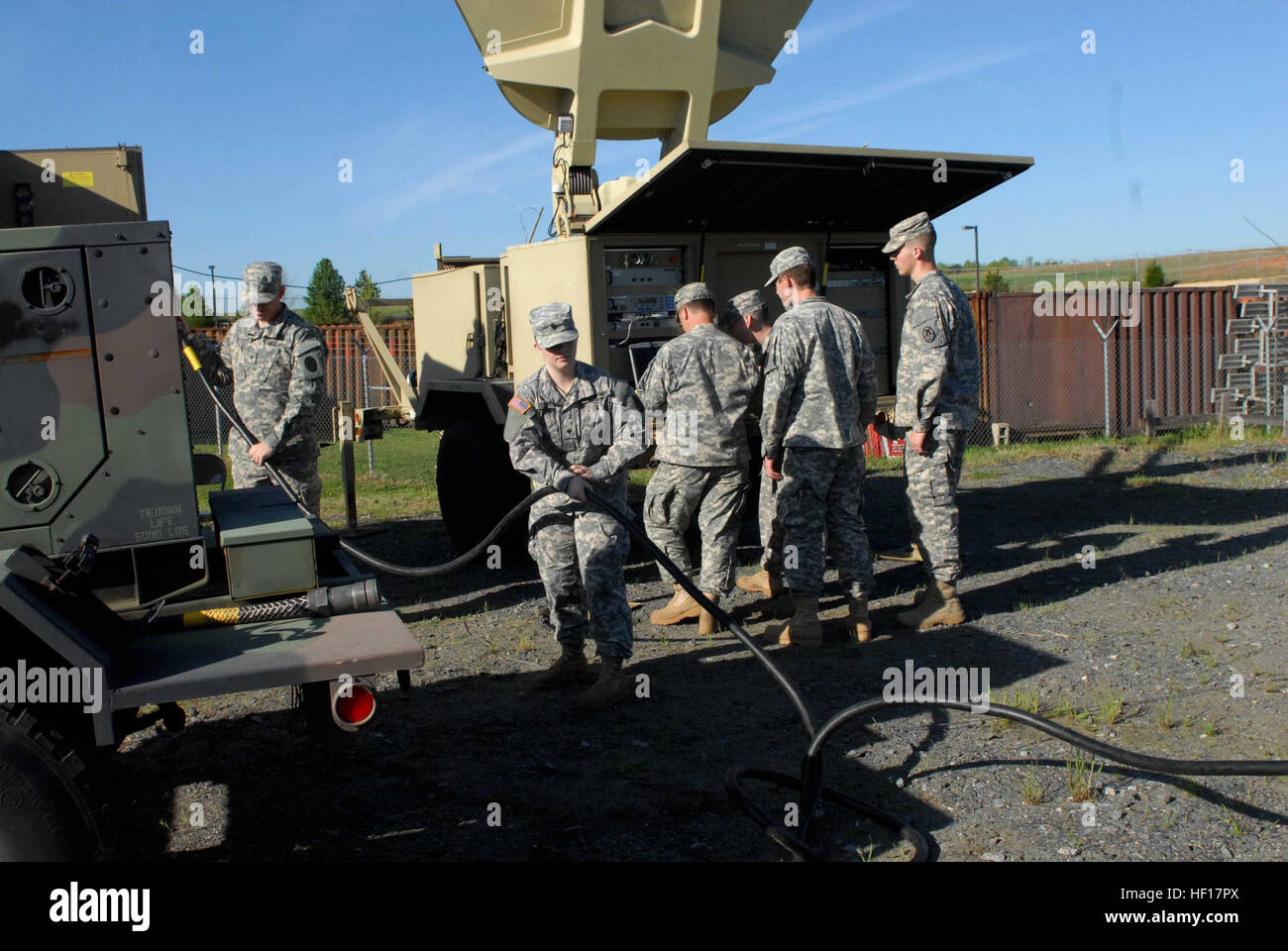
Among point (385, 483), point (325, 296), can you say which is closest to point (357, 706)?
point (385, 483)

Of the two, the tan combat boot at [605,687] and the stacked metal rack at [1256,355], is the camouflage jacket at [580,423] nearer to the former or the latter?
the tan combat boot at [605,687]

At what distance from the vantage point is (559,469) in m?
4.86

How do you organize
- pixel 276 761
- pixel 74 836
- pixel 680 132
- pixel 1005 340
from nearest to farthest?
pixel 74 836 → pixel 276 761 → pixel 680 132 → pixel 1005 340

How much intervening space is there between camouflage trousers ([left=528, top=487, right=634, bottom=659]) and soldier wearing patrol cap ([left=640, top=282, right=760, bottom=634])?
1127 millimetres

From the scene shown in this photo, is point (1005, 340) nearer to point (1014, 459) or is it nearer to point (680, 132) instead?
point (1014, 459)

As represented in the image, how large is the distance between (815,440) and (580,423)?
4.58ft

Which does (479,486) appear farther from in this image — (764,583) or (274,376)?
(764,583)

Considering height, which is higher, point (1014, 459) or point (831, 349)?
point (831, 349)

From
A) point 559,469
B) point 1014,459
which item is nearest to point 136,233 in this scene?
point 559,469

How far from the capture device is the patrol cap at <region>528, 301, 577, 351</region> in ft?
16.3

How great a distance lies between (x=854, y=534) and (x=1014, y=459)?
839 cm

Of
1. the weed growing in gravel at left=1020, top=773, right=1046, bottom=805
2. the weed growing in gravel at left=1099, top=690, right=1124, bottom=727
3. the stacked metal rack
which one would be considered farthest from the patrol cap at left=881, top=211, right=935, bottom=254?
the stacked metal rack

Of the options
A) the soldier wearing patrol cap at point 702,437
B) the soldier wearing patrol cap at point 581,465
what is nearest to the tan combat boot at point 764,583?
the soldier wearing patrol cap at point 702,437

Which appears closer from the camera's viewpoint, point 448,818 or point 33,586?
point 33,586
